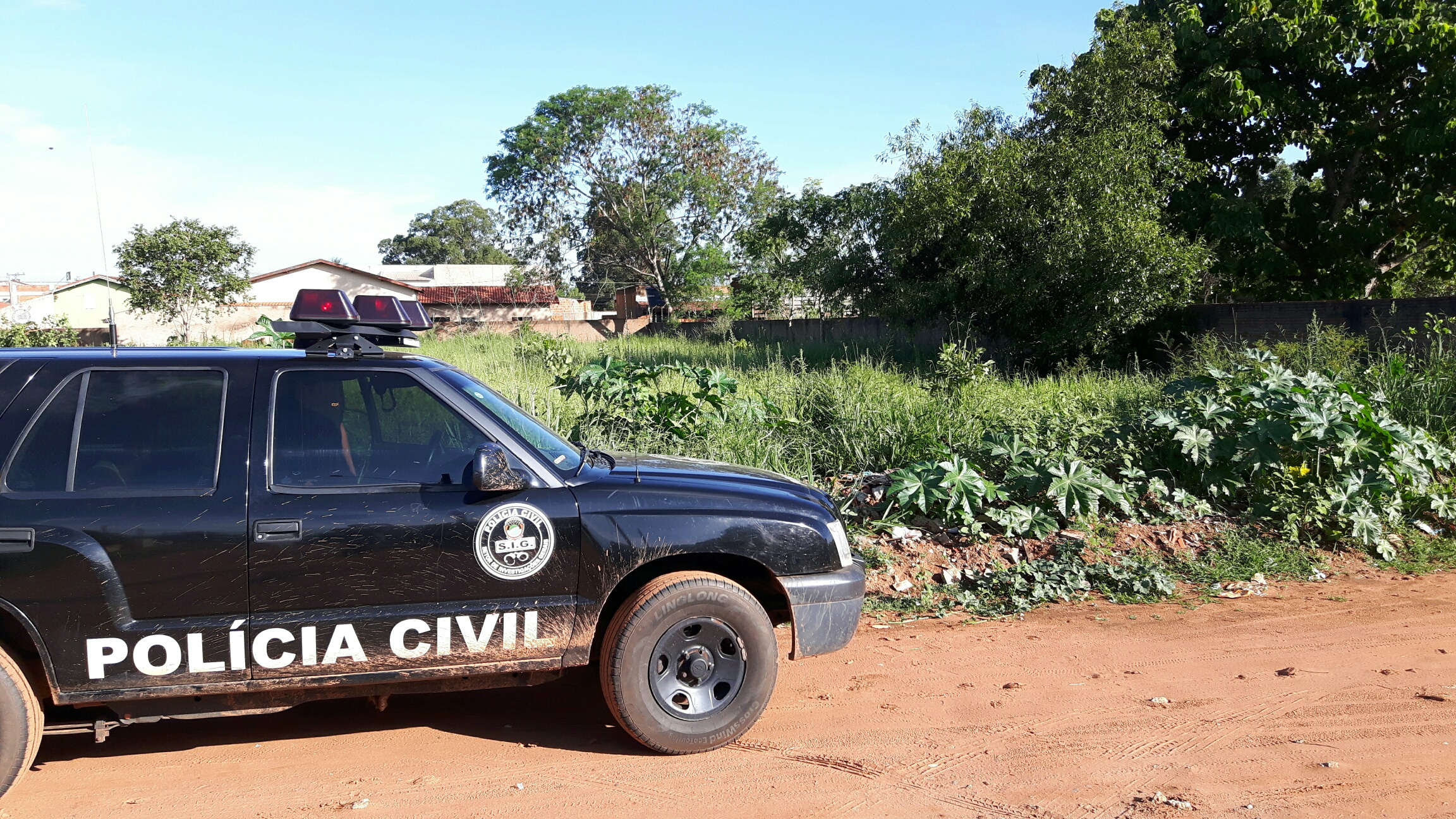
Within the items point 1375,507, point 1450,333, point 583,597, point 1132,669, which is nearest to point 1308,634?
point 1132,669

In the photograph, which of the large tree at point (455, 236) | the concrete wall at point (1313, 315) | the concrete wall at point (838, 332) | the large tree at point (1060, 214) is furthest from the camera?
the large tree at point (455, 236)

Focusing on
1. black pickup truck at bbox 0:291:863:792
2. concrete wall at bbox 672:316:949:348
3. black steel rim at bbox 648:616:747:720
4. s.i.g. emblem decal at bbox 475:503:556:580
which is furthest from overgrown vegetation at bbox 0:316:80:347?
black steel rim at bbox 648:616:747:720

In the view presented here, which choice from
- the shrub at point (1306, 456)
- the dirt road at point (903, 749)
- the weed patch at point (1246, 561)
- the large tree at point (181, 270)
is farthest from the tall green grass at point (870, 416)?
the large tree at point (181, 270)

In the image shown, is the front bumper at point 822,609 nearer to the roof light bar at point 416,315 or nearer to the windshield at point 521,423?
the windshield at point 521,423

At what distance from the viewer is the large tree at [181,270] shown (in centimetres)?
2817

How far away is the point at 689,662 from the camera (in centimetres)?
414

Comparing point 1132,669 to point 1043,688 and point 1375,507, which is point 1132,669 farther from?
point 1375,507

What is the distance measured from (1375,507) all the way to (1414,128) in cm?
1250

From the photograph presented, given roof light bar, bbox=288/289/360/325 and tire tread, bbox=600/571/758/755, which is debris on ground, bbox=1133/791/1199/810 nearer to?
tire tread, bbox=600/571/758/755

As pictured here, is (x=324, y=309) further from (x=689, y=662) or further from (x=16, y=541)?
(x=689, y=662)

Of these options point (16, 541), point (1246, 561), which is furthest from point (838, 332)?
point (16, 541)

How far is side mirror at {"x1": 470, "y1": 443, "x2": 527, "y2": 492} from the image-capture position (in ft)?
12.5

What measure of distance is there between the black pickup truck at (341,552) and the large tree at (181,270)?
2703 cm

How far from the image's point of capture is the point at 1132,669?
523 cm
